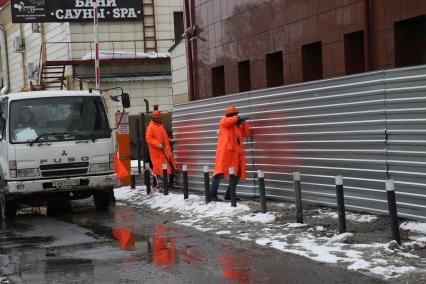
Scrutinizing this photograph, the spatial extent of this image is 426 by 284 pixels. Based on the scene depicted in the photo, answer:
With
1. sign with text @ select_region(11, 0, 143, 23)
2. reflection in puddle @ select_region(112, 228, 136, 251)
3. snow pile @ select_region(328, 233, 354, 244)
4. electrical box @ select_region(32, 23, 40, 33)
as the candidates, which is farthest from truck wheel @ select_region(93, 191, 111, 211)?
electrical box @ select_region(32, 23, 40, 33)

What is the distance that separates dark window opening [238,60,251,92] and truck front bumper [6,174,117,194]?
4701mm

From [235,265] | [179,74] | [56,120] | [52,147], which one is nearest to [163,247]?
[235,265]

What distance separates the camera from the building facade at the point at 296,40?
38.1 feet

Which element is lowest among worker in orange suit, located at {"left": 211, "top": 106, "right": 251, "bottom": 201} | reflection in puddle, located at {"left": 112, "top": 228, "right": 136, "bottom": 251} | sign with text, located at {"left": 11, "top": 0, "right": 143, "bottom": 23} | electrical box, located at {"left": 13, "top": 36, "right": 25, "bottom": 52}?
reflection in puddle, located at {"left": 112, "top": 228, "right": 136, "bottom": 251}

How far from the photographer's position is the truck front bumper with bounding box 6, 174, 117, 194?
517 inches

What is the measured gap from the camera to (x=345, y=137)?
35.4 ft

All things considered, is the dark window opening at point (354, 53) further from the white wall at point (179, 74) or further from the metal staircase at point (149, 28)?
the metal staircase at point (149, 28)

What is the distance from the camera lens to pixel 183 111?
16391 millimetres

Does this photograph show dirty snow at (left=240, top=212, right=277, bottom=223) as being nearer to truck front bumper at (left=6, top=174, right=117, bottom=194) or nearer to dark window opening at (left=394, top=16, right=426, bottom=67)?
dark window opening at (left=394, top=16, right=426, bottom=67)

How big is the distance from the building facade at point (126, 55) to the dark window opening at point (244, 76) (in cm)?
1296

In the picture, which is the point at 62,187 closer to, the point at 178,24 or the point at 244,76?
the point at 244,76

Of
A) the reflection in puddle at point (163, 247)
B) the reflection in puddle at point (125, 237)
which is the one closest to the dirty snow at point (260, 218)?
the reflection in puddle at point (163, 247)

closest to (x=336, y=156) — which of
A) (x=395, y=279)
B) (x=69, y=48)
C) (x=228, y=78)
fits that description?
(x=395, y=279)

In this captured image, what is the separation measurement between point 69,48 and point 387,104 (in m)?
21.6
